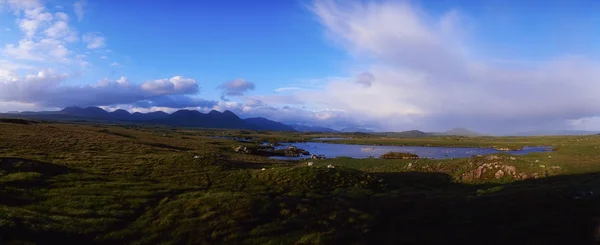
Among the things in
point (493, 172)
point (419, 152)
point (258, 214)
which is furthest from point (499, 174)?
point (419, 152)

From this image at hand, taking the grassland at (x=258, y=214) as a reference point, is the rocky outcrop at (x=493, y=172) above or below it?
above

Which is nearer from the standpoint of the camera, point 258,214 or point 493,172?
point 258,214

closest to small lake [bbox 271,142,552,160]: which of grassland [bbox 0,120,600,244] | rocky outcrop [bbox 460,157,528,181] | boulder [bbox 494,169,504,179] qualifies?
rocky outcrop [bbox 460,157,528,181]

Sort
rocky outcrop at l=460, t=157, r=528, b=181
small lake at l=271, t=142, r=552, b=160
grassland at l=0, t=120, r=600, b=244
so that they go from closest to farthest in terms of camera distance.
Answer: grassland at l=0, t=120, r=600, b=244 < rocky outcrop at l=460, t=157, r=528, b=181 < small lake at l=271, t=142, r=552, b=160

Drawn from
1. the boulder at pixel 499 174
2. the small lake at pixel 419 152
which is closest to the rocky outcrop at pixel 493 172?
the boulder at pixel 499 174

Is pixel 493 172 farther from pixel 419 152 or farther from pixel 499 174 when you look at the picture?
pixel 419 152

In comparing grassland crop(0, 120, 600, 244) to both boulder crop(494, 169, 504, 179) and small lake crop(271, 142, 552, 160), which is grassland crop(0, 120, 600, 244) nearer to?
boulder crop(494, 169, 504, 179)

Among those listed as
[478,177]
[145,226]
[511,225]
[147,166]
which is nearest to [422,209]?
[511,225]

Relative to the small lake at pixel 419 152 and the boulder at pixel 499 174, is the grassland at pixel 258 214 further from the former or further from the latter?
the small lake at pixel 419 152

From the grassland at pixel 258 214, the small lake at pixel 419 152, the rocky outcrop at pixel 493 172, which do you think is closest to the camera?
the grassland at pixel 258 214

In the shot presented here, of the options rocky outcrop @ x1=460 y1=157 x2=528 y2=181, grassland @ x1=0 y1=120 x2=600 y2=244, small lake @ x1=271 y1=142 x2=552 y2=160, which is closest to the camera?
grassland @ x1=0 y1=120 x2=600 y2=244

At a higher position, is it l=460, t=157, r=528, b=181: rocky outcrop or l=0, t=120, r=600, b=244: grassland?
l=460, t=157, r=528, b=181: rocky outcrop
